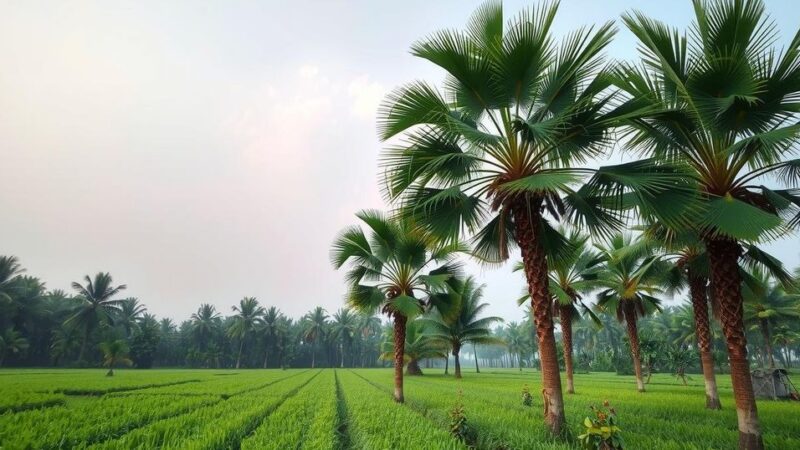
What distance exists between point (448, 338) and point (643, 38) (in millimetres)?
32290

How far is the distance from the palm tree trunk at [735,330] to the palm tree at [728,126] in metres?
0.02

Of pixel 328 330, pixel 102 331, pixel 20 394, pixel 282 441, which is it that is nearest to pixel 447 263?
pixel 282 441

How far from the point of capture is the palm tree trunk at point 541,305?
22.7 feet

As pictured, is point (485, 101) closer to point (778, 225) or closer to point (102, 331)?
point (778, 225)

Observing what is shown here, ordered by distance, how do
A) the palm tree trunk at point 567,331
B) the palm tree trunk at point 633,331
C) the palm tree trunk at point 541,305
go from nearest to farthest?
1. the palm tree trunk at point 541,305
2. the palm tree trunk at point 567,331
3. the palm tree trunk at point 633,331

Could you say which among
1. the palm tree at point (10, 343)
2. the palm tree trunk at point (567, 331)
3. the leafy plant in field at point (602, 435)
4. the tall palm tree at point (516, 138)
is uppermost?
the tall palm tree at point (516, 138)

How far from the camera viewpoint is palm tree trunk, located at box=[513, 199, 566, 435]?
6930 millimetres

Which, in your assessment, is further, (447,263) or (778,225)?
(447,263)

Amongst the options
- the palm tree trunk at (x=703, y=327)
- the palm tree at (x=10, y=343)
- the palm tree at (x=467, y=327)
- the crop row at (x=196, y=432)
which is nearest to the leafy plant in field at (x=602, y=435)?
the crop row at (x=196, y=432)

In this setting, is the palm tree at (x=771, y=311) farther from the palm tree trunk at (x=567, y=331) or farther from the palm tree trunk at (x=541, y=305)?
the palm tree trunk at (x=541, y=305)

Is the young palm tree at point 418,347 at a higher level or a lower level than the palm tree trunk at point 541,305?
lower

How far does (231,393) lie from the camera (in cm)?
1658

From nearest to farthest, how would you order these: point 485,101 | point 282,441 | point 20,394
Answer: point 282,441 → point 485,101 → point 20,394

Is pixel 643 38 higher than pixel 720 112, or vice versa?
pixel 643 38
